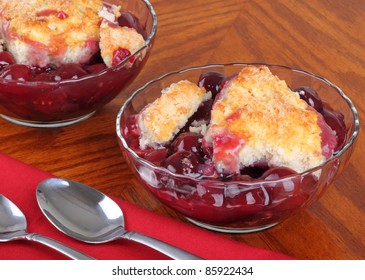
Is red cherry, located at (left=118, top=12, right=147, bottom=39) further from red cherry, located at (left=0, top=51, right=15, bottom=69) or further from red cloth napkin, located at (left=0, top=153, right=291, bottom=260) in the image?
red cloth napkin, located at (left=0, top=153, right=291, bottom=260)

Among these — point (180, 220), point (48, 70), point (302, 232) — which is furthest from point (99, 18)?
point (302, 232)

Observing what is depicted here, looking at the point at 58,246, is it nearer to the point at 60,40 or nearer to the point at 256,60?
the point at 60,40

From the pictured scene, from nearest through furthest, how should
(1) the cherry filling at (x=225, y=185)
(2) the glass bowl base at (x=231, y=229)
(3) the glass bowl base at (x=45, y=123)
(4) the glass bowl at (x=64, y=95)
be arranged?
(1) the cherry filling at (x=225, y=185)
(2) the glass bowl base at (x=231, y=229)
(4) the glass bowl at (x=64, y=95)
(3) the glass bowl base at (x=45, y=123)

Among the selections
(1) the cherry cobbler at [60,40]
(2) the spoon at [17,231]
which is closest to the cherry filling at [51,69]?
(1) the cherry cobbler at [60,40]

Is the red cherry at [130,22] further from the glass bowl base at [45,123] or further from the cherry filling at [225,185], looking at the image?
the cherry filling at [225,185]

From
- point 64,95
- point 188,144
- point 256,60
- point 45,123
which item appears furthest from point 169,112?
point 256,60

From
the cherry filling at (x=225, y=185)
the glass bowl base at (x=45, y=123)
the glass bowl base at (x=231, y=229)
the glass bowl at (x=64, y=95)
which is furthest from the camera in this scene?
the glass bowl base at (x=45, y=123)
